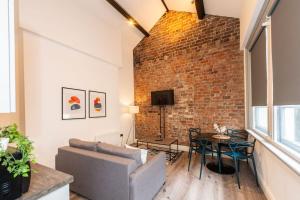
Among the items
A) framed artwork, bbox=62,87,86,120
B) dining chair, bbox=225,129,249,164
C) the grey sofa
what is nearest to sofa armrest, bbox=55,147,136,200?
the grey sofa

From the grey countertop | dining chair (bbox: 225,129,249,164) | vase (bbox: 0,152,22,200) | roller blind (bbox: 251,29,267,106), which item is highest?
roller blind (bbox: 251,29,267,106)

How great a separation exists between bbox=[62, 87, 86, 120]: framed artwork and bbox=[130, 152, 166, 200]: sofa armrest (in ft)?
6.86

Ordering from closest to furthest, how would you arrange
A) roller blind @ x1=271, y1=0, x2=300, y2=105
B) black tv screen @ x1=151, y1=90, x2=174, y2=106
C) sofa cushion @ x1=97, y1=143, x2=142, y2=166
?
roller blind @ x1=271, y1=0, x2=300, y2=105 < sofa cushion @ x1=97, y1=143, x2=142, y2=166 < black tv screen @ x1=151, y1=90, x2=174, y2=106

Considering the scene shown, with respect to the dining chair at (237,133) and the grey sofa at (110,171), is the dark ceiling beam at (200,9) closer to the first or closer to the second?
the dining chair at (237,133)

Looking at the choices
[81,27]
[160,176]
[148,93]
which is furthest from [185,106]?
[81,27]

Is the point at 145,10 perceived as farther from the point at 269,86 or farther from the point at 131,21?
the point at 269,86

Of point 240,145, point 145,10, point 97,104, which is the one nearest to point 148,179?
point 240,145

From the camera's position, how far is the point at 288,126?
82.7 inches

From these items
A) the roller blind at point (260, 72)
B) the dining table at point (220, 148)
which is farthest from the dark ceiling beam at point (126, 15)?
the dining table at point (220, 148)

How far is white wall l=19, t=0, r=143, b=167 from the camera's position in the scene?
9.00ft

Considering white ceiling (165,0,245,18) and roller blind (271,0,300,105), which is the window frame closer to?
roller blind (271,0,300,105)

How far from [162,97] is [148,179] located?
9.89 ft

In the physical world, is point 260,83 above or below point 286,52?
below

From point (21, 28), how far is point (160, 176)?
131 inches
